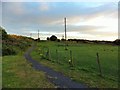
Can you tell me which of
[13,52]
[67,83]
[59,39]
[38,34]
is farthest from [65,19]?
[59,39]

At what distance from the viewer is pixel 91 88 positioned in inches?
528

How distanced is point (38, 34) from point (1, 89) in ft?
447

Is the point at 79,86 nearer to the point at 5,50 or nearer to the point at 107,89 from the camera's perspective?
the point at 107,89

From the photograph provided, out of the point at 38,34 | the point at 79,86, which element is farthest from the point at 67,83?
the point at 38,34

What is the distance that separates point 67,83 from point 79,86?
1.10 m

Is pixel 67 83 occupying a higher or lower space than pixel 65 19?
lower

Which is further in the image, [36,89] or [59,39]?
[59,39]

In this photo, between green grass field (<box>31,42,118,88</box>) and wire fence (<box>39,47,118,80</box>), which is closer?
green grass field (<box>31,42,118,88</box>)

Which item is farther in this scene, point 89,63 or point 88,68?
→ point 89,63

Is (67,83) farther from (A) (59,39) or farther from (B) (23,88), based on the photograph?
(A) (59,39)

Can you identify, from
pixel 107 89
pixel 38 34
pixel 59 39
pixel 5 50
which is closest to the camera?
pixel 107 89

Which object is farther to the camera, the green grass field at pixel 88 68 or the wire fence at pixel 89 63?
the wire fence at pixel 89 63

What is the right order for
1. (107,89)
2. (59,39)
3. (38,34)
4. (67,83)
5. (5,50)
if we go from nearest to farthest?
(107,89) → (67,83) → (5,50) → (38,34) → (59,39)

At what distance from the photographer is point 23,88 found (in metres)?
13.6
